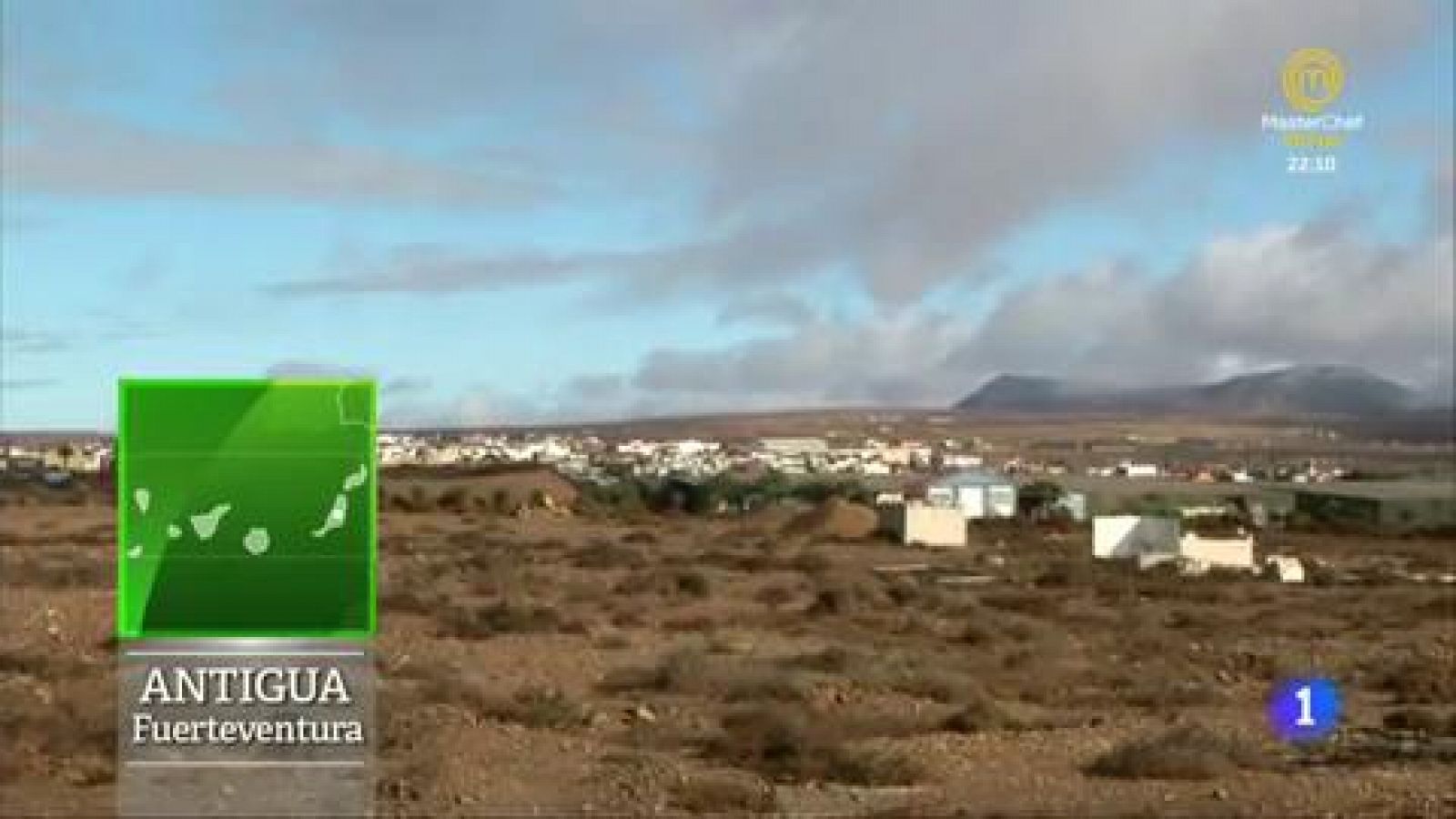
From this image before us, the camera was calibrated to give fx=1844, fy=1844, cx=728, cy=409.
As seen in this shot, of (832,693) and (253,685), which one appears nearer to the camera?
(253,685)

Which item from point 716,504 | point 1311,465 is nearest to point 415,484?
point 716,504

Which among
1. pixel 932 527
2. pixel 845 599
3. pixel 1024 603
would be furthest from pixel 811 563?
pixel 932 527

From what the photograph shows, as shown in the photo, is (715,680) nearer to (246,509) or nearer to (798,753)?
(798,753)

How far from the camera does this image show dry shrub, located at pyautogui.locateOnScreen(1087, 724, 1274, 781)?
15781 mm

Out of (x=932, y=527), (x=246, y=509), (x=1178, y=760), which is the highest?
(x=246, y=509)

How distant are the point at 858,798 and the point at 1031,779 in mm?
1960

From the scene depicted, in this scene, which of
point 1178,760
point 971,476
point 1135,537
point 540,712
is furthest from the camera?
point 971,476

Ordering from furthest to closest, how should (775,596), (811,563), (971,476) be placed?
(971,476) → (811,563) → (775,596)

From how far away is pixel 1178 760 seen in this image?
15.8 m

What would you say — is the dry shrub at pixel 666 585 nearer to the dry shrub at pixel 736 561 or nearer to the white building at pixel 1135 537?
the dry shrub at pixel 736 561

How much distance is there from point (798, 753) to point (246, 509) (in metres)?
8.99

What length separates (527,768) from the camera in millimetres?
15703

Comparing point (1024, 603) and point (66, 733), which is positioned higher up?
point (66, 733)

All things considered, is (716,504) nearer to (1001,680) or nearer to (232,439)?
(1001,680)
